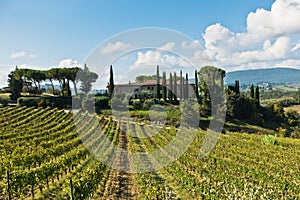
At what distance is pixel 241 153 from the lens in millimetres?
19000

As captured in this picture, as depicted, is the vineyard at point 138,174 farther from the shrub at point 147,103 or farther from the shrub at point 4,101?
the shrub at point 4,101

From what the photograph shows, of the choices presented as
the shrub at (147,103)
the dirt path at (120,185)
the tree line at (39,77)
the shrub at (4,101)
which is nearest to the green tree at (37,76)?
the tree line at (39,77)

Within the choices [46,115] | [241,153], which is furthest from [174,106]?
[241,153]

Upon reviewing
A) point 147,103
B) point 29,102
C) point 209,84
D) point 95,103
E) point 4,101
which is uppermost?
point 209,84

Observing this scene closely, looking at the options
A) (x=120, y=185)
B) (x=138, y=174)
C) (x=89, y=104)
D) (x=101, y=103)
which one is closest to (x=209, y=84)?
(x=101, y=103)

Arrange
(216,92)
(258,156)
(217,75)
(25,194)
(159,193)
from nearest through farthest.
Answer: (159,193) → (25,194) → (258,156) → (216,92) → (217,75)

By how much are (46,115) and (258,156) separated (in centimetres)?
2498

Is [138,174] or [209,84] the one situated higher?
[209,84]

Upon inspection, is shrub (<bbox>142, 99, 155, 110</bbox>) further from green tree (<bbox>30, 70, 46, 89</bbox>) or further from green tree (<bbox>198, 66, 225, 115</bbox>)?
green tree (<bbox>30, 70, 46, 89</bbox>)

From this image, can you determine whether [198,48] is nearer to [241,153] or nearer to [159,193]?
[159,193]

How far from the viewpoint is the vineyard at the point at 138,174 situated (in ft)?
33.2

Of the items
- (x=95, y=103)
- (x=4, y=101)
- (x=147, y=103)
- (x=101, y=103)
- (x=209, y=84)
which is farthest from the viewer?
(x=4, y=101)

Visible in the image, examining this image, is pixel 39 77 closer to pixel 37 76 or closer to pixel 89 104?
pixel 37 76

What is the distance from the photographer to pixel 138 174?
14031 millimetres
